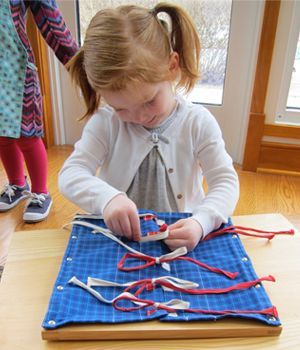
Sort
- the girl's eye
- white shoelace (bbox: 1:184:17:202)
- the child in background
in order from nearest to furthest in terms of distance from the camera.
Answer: the girl's eye → the child in background → white shoelace (bbox: 1:184:17:202)

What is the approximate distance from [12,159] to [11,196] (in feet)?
0.46

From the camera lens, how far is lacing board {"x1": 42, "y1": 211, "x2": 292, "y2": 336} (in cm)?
44

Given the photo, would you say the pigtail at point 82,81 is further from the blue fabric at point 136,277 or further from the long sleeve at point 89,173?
the blue fabric at point 136,277

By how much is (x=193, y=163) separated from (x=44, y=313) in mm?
421

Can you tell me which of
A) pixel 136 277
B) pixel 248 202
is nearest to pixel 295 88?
pixel 248 202

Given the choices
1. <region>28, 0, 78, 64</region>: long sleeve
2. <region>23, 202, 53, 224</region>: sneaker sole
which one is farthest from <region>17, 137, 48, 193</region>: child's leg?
<region>28, 0, 78, 64</region>: long sleeve

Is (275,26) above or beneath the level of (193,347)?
above

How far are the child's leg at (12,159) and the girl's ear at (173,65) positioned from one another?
2.60 ft

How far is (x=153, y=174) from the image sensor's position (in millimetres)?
768

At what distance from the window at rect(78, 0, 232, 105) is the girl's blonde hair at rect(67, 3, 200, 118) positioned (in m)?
1.01

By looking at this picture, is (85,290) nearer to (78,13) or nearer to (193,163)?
(193,163)

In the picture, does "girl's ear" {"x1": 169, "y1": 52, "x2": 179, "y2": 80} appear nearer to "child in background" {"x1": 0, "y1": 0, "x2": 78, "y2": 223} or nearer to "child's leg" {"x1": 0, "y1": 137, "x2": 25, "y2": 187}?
"child in background" {"x1": 0, "y1": 0, "x2": 78, "y2": 223}

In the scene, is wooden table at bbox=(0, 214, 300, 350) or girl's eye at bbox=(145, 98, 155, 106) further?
girl's eye at bbox=(145, 98, 155, 106)

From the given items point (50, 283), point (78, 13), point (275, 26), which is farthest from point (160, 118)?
point (78, 13)
